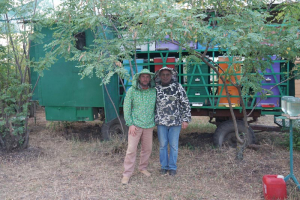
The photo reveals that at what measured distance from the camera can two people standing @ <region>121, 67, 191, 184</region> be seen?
173 inches

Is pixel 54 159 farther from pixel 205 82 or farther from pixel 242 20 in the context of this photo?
pixel 242 20

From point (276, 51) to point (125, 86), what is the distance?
3234mm

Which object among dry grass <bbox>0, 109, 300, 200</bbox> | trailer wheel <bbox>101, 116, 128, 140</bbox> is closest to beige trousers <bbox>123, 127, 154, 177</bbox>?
dry grass <bbox>0, 109, 300, 200</bbox>

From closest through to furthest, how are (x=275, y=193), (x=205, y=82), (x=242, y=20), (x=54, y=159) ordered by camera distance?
(x=275, y=193), (x=242, y=20), (x=54, y=159), (x=205, y=82)

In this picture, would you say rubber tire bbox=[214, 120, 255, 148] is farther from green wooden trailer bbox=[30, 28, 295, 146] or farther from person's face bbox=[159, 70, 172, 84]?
person's face bbox=[159, 70, 172, 84]

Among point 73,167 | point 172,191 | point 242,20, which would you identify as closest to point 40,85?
point 73,167

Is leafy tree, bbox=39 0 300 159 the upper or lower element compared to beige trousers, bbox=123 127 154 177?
upper

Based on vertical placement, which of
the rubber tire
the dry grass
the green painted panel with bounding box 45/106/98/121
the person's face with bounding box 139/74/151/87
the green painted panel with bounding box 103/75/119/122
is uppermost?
the person's face with bounding box 139/74/151/87

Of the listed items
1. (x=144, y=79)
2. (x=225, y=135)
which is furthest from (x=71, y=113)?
(x=225, y=135)

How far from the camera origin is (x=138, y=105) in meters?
4.41

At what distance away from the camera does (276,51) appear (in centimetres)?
434

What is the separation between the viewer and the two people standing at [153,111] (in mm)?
4398

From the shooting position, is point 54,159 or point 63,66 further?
point 63,66

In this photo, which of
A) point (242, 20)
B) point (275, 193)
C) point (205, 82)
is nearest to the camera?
point (275, 193)
